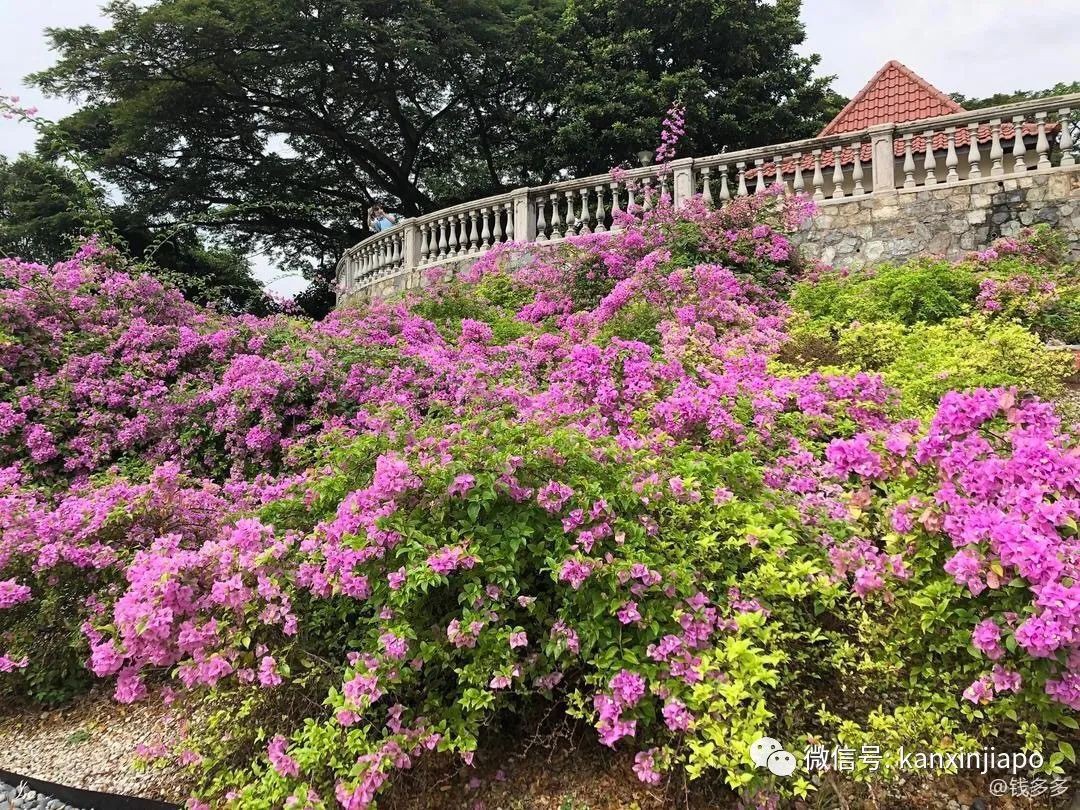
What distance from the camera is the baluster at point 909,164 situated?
7871mm

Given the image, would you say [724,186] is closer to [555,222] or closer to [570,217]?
[570,217]

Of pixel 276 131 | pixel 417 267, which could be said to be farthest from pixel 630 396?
pixel 276 131

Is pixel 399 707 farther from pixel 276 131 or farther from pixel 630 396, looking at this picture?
pixel 276 131

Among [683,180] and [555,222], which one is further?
[555,222]

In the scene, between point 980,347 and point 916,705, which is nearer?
point 916,705

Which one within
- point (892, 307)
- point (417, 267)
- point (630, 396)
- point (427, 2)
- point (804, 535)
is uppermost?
point (427, 2)

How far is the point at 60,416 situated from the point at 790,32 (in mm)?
19514

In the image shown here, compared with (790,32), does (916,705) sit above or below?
below

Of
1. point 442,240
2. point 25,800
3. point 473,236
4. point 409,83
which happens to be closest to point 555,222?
point 473,236

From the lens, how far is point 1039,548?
168 cm

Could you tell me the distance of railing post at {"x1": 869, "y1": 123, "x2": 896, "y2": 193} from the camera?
8.12 metres

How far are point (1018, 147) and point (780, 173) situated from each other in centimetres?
263

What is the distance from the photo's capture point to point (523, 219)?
1015 centimetres

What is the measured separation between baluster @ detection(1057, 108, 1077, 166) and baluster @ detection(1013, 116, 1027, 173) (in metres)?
0.36
